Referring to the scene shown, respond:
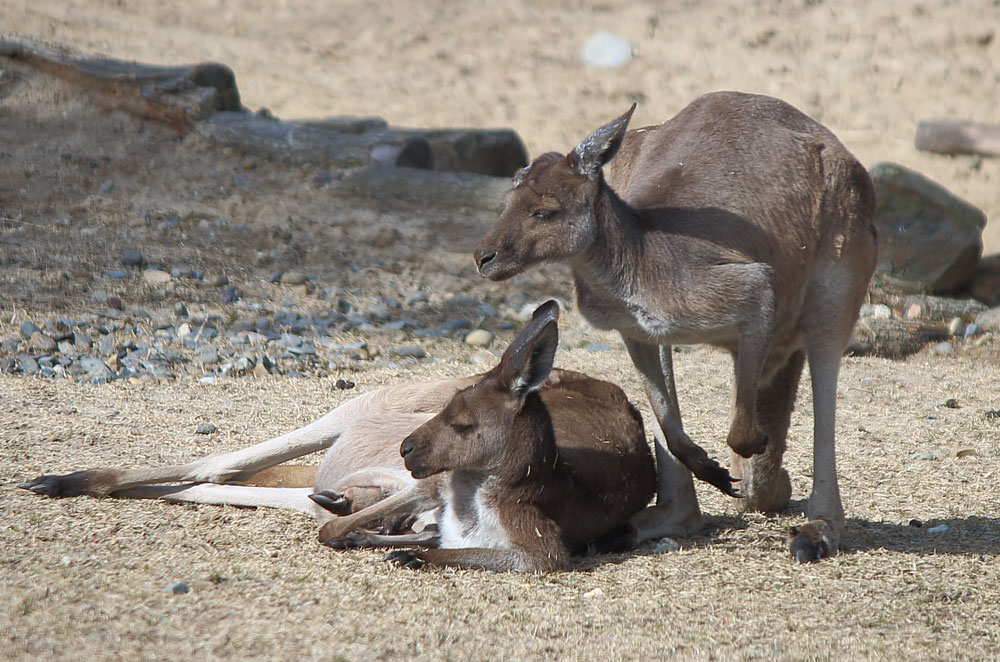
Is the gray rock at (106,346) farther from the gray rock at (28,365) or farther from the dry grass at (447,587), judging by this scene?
the dry grass at (447,587)

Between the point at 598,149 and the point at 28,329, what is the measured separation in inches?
143

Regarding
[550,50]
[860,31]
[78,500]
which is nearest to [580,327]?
[78,500]

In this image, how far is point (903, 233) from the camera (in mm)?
8266

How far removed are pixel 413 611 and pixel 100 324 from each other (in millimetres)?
3707

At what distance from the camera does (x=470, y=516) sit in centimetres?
339

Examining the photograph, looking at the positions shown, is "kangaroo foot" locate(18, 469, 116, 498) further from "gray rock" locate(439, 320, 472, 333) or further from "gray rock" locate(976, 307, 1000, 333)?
"gray rock" locate(976, 307, 1000, 333)

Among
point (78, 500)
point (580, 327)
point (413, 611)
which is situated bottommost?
point (580, 327)

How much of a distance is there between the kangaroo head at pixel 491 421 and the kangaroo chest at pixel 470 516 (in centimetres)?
9

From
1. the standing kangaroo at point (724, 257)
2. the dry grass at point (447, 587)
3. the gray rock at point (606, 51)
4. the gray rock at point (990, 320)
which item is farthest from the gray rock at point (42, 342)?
the gray rock at point (606, 51)

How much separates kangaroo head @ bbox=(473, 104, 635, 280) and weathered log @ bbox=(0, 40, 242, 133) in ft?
19.7

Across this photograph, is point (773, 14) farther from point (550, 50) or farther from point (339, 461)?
point (339, 461)

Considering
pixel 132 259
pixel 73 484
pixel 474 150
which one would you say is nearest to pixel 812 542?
pixel 73 484

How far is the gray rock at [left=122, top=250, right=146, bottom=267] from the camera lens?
691cm

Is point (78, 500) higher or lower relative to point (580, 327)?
higher
